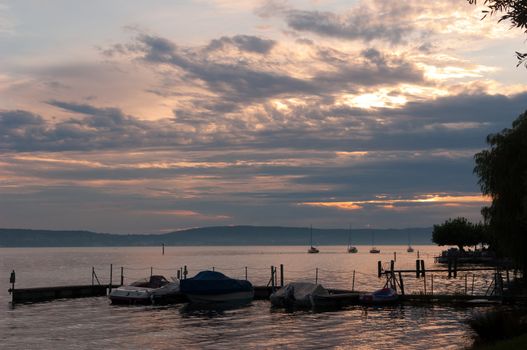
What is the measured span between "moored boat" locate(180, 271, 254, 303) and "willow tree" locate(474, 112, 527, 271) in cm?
2366

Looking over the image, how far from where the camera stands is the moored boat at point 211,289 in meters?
60.0

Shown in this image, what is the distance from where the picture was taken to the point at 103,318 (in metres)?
50.6

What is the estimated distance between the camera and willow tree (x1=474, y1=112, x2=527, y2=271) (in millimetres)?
50594

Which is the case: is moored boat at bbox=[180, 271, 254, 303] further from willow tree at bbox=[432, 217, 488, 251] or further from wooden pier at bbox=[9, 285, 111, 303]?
willow tree at bbox=[432, 217, 488, 251]

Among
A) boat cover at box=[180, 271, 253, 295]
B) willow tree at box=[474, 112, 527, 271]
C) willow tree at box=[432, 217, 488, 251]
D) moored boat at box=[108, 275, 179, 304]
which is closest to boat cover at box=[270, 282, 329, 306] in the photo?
boat cover at box=[180, 271, 253, 295]

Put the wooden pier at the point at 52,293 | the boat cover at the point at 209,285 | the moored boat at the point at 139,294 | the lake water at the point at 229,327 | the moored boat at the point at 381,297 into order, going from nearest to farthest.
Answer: the lake water at the point at 229,327, the moored boat at the point at 381,297, the boat cover at the point at 209,285, the moored boat at the point at 139,294, the wooden pier at the point at 52,293

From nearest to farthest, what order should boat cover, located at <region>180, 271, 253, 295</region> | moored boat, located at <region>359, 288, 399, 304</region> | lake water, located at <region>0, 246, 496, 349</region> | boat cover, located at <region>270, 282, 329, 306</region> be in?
lake water, located at <region>0, 246, 496, 349</region> → moored boat, located at <region>359, 288, 399, 304</region> → boat cover, located at <region>270, 282, 329, 306</region> → boat cover, located at <region>180, 271, 253, 295</region>

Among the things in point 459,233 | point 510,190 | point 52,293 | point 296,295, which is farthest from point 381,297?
point 459,233

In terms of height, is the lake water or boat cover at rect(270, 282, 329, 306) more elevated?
boat cover at rect(270, 282, 329, 306)

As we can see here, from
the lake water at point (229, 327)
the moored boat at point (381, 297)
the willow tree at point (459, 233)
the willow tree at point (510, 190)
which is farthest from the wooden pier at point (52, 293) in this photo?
the willow tree at point (459, 233)

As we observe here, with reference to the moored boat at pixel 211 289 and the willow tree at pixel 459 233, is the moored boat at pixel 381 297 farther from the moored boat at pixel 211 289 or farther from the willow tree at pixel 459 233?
the willow tree at pixel 459 233

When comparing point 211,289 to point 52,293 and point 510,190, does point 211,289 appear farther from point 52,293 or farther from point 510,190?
point 510,190

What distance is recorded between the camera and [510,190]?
51.8m

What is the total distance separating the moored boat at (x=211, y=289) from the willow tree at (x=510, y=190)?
23.7 metres
